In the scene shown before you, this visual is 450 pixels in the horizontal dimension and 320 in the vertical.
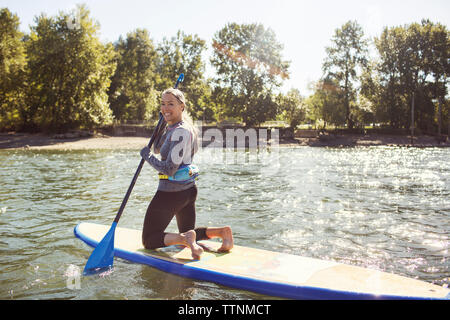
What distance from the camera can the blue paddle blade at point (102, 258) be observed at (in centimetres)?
465

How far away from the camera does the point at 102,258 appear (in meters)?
4.71

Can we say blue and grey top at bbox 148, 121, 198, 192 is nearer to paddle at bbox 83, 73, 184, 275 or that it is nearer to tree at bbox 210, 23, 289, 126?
paddle at bbox 83, 73, 184, 275

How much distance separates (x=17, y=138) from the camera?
31.1 metres

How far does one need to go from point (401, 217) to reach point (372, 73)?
43820mm

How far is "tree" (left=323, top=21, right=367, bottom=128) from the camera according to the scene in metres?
45.9

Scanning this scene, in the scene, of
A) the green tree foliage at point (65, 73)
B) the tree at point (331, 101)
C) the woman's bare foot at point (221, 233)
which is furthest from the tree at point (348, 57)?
the woman's bare foot at point (221, 233)

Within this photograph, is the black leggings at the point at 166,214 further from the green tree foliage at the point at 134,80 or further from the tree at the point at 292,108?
the green tree foliage at the point at 134,80

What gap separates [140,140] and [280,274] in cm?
3335

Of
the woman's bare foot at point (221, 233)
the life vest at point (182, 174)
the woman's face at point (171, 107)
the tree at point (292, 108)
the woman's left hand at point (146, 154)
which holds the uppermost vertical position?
the tree at point (292, 108)

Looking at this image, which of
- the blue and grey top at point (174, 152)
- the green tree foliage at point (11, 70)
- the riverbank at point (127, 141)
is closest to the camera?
the blue and grey top at point (174, 152)

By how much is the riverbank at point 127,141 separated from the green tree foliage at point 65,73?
1.93m

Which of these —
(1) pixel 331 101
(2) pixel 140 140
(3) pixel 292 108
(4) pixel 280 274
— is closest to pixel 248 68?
(3) pixel 292 108

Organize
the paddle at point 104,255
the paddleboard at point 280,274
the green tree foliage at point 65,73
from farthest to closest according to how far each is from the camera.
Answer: the green tree foliage at point 65,73 < the paddle at point 104,255 < the paddleboard at point 280,274

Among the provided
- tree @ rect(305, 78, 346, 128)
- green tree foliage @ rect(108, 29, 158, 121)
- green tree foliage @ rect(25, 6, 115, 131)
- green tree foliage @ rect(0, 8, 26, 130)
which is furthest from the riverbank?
green tree foliage @ rect(108, 29, 158, 121)
